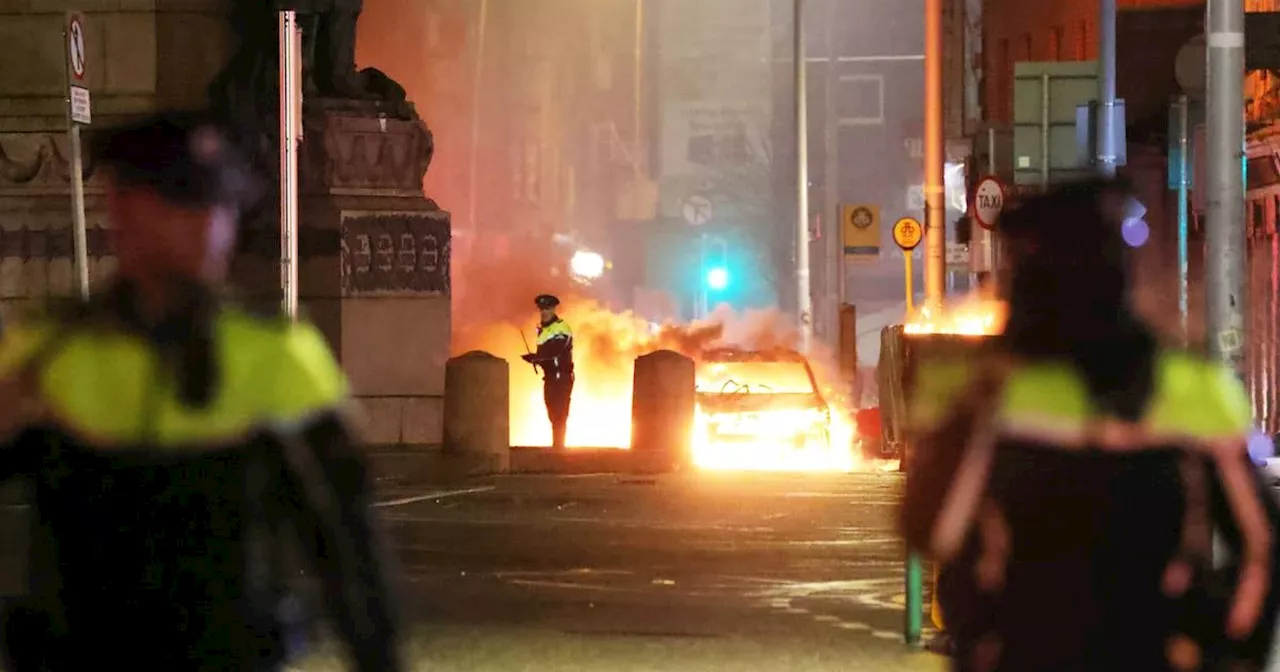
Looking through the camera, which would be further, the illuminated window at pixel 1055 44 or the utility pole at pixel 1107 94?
the illuminated window at pixel 1055 44

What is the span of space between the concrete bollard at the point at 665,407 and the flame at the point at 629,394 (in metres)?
0.84

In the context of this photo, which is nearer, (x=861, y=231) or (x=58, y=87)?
(x=58, y=87)

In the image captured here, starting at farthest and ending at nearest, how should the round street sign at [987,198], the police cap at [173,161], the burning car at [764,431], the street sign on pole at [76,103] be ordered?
the round street sign at [987,198]
the burning car at [764,431]
the street sign on pole at [76,103]
the police cap at [173,161]

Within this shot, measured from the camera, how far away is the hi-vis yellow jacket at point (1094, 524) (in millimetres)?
3629

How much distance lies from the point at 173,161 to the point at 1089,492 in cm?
160

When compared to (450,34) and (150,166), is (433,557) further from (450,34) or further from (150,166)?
(450,34)

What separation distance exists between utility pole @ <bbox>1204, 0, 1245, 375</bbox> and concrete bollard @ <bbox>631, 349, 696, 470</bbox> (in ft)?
32.0

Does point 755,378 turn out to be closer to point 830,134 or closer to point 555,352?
point 555,352

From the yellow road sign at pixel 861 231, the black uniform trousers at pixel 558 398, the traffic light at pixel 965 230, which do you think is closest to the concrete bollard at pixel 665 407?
the black uniform trousers at pixel 558 398

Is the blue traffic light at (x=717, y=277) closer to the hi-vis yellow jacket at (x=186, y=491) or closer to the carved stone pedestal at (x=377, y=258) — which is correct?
the carved stone pedestal at (x=377, y=258)

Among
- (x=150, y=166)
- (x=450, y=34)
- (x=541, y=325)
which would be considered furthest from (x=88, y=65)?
(x=450, y=34)

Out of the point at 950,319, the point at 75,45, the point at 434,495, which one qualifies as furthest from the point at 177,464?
the point at 950,319

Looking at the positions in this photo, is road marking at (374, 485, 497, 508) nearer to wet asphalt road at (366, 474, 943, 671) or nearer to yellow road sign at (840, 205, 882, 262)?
wet asphalt road at (366, 474, 943, 671)

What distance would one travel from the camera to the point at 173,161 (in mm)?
3521
